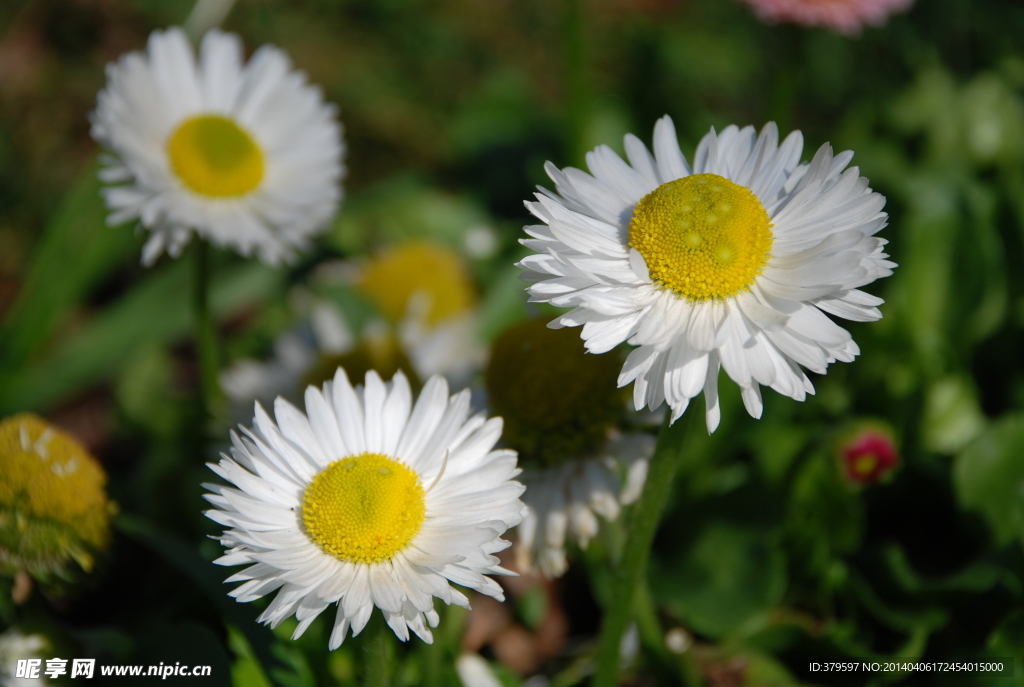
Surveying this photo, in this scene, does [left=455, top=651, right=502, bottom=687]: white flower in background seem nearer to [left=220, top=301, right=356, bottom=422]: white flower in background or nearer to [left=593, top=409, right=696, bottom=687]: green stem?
[left=593, top=409, right=696, bottom=687]: green stem

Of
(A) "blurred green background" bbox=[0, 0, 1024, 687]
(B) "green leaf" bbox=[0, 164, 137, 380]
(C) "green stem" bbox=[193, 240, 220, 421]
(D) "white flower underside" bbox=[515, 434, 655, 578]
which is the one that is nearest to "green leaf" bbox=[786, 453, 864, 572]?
(A) "blurred green background" bbox=[0, 0, 1024, 687]

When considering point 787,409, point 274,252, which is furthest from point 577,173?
point 787,409

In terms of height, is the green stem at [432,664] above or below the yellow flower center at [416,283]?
below

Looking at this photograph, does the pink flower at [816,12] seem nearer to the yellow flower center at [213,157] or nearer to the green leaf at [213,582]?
the yellow flower center at [213,157]

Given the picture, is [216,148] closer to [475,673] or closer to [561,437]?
[561,437]

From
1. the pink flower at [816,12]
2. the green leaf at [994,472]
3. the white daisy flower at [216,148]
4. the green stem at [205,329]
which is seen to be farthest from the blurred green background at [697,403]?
the white daisy flower at [216,148]

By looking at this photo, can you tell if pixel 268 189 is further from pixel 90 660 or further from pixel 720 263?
pixel 720 263

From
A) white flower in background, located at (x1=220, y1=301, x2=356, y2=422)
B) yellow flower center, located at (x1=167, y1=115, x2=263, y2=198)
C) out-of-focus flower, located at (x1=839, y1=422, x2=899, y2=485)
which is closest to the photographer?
out-of-focus flower, located at (x1=839, y1=422, x2=899, y2=485)
